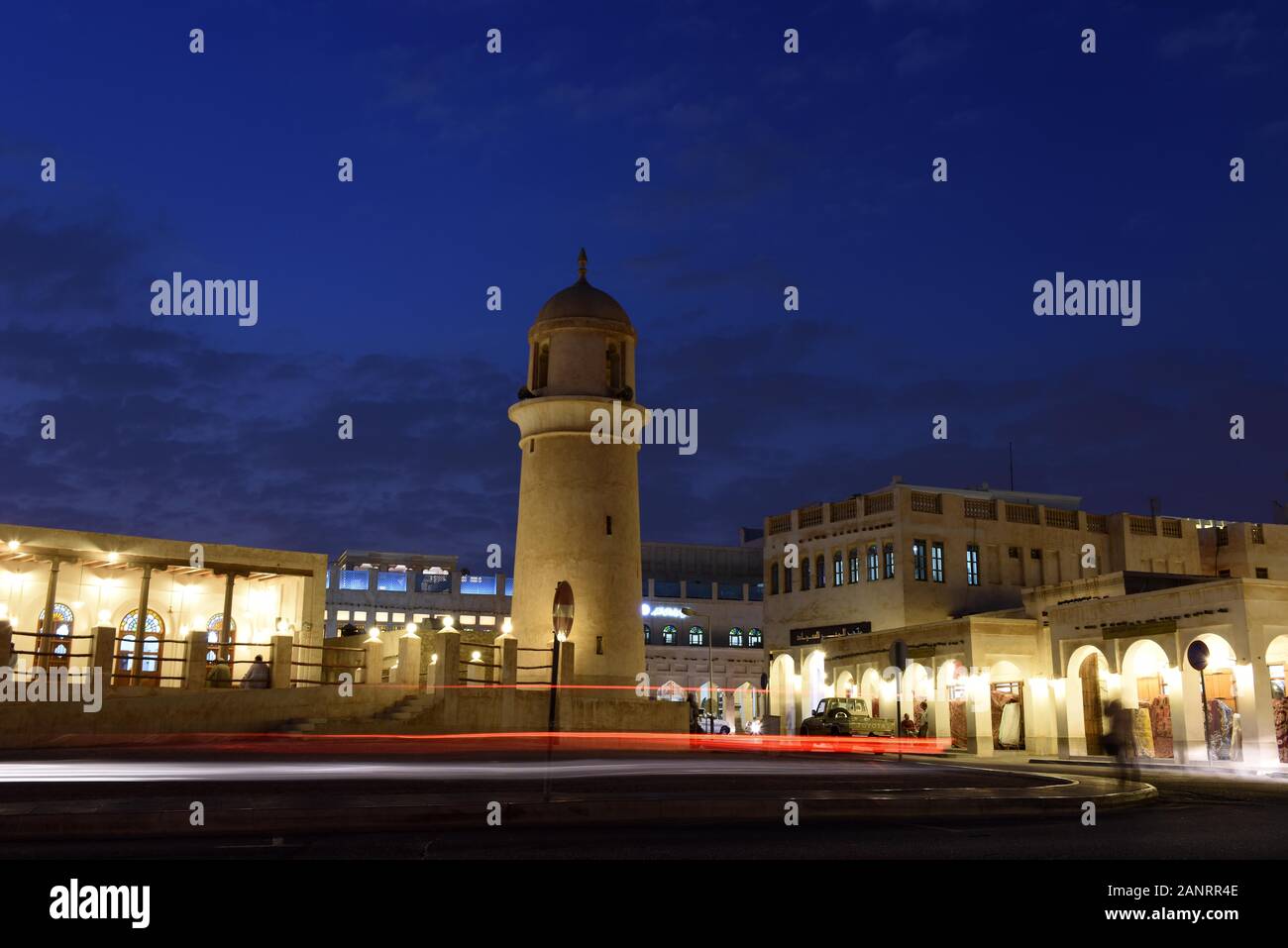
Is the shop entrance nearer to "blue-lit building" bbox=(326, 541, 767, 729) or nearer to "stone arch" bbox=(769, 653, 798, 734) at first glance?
"stone arch" bbox=(769, 653, 798, 734)

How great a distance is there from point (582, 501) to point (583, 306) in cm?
533

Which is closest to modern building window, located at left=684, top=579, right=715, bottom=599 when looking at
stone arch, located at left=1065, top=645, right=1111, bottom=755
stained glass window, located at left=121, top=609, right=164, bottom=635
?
stone arch, located at left=1065, top=645, right=1111, bottom=755

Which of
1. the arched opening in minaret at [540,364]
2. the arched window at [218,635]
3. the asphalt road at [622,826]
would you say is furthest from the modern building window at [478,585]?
the asphalt road at [622,826]

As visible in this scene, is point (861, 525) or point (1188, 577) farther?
point (861, 525)

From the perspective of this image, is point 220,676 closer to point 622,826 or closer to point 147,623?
point 147,623

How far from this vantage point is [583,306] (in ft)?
103

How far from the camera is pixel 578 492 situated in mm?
30359

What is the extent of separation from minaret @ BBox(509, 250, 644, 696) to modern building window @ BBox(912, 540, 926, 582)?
19.0 m

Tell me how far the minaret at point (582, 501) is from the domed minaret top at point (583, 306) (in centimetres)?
4

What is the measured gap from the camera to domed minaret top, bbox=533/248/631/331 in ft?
102
